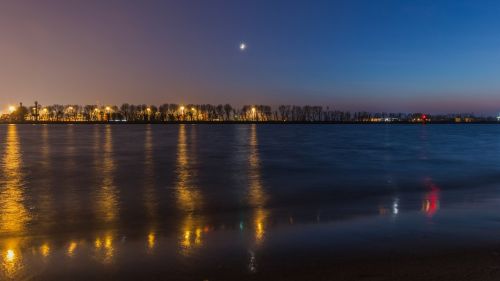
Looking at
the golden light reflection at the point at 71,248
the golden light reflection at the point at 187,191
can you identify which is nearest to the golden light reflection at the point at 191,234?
the golden light reflection at the point at 187,191

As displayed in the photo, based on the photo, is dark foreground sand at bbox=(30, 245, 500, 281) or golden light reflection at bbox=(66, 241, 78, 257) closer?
dark foreground sand at bbox=(30, 245, 500, 281)

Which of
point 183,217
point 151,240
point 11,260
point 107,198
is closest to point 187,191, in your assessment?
point 107,198

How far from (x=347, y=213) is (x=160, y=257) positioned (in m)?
5.51

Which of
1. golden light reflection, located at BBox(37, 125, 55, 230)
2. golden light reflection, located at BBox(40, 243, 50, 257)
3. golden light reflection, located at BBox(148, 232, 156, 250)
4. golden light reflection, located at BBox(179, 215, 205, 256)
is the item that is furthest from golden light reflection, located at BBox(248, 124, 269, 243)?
golden light reflection, located at BBox(37, 125, 55, 230)

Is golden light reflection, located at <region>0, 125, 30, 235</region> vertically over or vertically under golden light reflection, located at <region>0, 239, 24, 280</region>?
under

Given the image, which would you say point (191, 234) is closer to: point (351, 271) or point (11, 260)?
point (11, 260)

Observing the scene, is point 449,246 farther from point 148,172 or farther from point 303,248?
point 148,172

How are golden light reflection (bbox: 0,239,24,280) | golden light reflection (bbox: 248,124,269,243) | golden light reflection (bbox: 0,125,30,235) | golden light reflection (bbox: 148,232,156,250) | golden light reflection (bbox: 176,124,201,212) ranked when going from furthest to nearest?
golden light reflection (bbox: 176,124,201,212) < golden light reflection (bbox: 0,125,30,235) < golden light reflection (bbox: 248,124,269,243) < golden light reflection (bbox: 148,232,156,250) < golden light reflection (bbox: 0,239,24,280)

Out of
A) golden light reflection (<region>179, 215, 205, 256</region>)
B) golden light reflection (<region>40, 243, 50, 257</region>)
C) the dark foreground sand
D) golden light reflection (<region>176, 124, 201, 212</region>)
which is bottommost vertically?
golden light reflection (<region>176, 124, 201, 212</region>)

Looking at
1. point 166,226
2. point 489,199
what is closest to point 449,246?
point 166,226

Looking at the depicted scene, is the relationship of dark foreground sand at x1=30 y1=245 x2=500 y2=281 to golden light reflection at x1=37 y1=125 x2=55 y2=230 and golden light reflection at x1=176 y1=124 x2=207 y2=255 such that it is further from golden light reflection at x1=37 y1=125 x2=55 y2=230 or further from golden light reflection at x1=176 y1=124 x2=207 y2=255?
golden light reflection at x1=37 y1=125 x2=55 y2=230

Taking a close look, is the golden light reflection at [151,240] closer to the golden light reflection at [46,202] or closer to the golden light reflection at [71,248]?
the golden light reflection at [71,248]

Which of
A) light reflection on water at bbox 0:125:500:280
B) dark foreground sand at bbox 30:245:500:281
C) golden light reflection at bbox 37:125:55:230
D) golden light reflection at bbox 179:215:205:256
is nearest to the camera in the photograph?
dark foreground sand at bbox 30:245:500:281

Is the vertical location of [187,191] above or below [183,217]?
below
